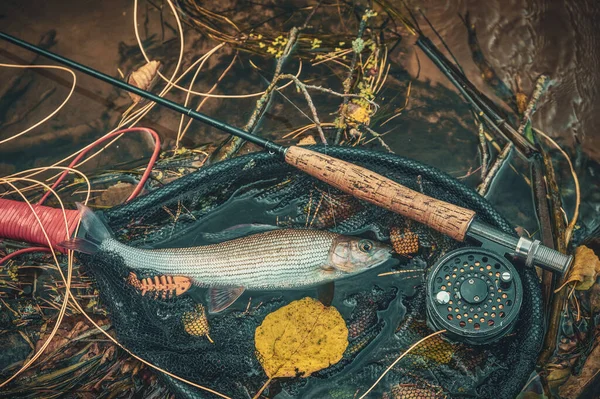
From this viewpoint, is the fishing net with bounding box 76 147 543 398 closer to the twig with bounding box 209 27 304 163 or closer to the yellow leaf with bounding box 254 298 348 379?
the yellow leaf with bounding box 254 298 348 379

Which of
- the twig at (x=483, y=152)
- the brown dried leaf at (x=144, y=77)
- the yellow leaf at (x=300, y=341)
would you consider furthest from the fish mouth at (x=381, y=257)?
the brown dried leaf at (x=144, y=77)

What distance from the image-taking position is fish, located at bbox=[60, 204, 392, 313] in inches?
138

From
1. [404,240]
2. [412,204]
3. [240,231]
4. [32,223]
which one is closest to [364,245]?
[404,240]

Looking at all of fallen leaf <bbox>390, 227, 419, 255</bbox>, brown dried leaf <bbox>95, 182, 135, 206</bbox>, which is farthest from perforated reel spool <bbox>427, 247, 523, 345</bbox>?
brown dried leaf <bbox>95, 182, 135, 206</bbox>

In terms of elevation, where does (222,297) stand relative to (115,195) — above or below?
below

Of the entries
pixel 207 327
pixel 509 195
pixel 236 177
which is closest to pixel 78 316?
pixel 207 327

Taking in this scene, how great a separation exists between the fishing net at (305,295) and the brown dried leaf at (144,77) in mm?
1399

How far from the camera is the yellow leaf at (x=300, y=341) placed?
3.42 metres

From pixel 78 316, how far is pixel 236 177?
146cm

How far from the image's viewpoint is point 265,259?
3539 mm

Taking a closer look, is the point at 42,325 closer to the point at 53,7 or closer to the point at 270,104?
the point at 270,104

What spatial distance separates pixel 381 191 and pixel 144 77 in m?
2.38

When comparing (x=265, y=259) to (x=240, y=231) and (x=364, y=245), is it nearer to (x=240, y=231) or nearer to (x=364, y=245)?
(x=240, y=231)

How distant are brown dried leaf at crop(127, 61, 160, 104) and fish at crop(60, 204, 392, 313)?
5.59ft
